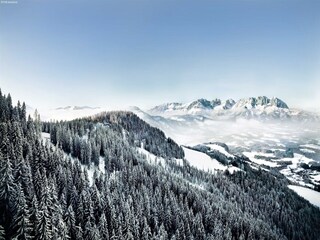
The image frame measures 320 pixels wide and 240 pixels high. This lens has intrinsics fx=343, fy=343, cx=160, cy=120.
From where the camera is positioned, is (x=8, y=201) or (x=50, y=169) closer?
(x=8, y=201)

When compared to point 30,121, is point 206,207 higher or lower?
lower

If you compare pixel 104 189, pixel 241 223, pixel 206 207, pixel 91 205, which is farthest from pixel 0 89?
pixel 241 223

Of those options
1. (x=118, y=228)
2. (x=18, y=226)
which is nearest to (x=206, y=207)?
(x=118, y=228)

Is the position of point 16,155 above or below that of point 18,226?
above

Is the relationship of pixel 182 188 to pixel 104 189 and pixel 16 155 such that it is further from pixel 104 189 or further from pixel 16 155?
pixel 16 155

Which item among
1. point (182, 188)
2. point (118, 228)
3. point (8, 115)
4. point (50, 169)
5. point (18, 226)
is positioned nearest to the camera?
point (18, 226)

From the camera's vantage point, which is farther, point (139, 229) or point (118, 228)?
point (139, 229)

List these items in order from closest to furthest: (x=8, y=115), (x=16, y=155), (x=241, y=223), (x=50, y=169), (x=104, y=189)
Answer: (x=16, y=155), (x=50, y=169), (x=104, y=189), (x=8, y=115), (x=241, y=223)

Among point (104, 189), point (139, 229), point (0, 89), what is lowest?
point (139, 229)

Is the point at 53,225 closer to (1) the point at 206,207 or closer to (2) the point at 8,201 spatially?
(2) the point at 8,201
